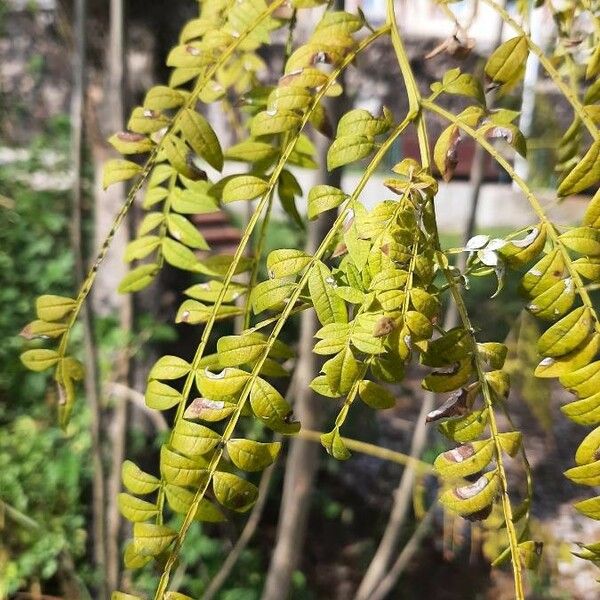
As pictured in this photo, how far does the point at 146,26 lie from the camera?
1.93 meters

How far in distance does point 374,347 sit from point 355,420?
215cm

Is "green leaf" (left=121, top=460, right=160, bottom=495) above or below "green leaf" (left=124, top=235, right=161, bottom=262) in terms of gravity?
below

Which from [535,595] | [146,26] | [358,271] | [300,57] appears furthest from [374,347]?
[535,595]

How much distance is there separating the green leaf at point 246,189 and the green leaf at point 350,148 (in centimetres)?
6

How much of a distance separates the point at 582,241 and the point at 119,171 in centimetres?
32

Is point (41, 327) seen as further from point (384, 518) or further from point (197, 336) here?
point (384, 518)

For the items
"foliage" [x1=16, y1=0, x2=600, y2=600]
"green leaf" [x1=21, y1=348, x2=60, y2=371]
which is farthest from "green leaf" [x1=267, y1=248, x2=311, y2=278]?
"green leaf" [x1=21, y1=348, x2=60, y2=371]

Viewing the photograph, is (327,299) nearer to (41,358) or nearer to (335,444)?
(335,444)

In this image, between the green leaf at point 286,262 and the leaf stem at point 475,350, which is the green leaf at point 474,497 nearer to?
the leaf stem at point 475,350

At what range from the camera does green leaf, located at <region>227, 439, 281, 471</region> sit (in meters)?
0.39

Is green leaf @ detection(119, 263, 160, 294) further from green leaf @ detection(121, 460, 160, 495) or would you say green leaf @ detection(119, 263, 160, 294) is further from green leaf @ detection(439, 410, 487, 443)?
green leaf @ detection(439, 410, 487, 443)

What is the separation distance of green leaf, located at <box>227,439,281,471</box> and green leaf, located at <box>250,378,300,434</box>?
0.04 feet

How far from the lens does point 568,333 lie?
0.39 meters

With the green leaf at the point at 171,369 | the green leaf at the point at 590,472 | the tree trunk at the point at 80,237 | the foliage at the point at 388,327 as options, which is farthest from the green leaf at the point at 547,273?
the tree trunk at the point at 80,237
